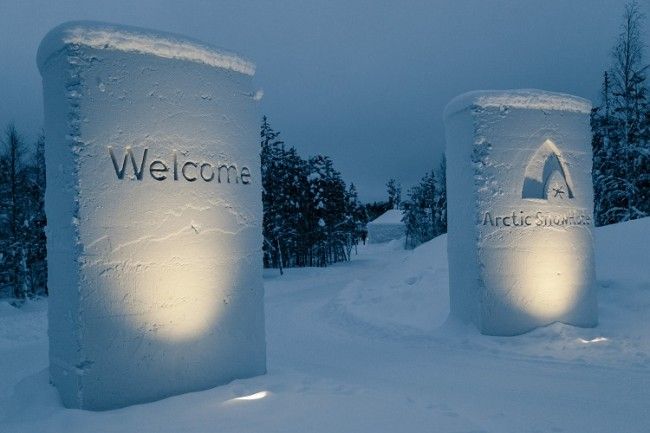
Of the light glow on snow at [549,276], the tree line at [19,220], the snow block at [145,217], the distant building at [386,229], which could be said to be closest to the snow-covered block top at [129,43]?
the snow block at [145,217]

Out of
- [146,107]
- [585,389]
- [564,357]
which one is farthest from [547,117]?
[146,107]

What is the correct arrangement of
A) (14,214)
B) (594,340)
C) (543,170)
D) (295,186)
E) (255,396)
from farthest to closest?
(295,186), (14,214), (543,170), (594,340), (255,396)

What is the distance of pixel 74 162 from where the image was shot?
520cm

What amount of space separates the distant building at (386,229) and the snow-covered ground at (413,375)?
4841 cm

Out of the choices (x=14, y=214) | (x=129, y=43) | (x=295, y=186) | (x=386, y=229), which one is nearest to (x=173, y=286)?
(x=129, y=43)

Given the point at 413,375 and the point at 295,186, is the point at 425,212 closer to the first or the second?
the point at 295,186

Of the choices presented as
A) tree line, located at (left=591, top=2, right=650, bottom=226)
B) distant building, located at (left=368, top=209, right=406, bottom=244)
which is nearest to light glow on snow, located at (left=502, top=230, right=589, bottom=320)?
tree line, located at (left=591, top=2, right=650, bottom=226)

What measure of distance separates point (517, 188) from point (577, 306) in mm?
2712

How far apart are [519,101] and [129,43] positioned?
24.1 feet

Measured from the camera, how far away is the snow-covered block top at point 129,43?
527cm

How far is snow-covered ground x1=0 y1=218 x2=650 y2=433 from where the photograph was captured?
16.2ft

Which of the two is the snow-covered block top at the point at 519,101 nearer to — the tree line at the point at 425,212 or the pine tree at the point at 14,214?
the pine tree at the point at 14,214

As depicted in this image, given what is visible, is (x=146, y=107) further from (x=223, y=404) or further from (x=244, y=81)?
(x=223, y=404)

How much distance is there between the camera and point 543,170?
986cm
